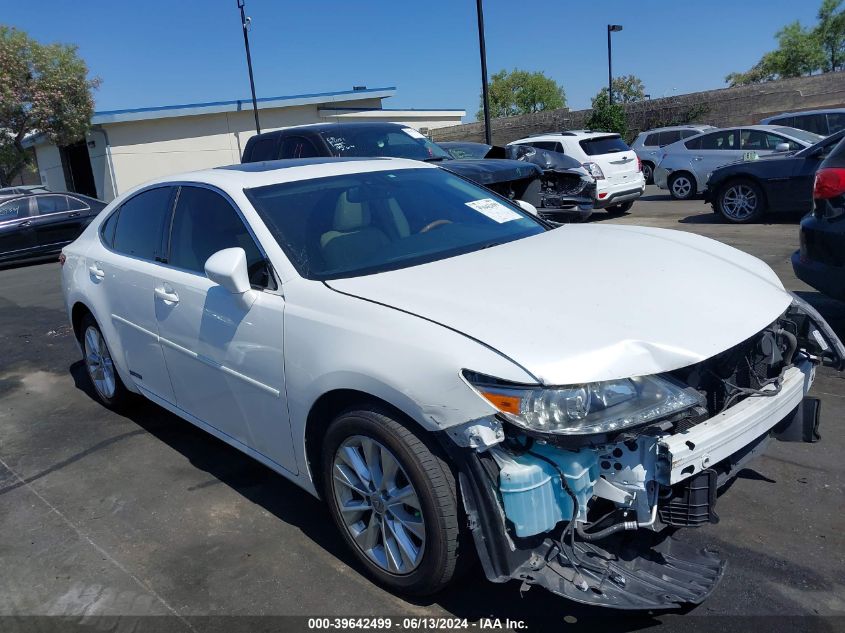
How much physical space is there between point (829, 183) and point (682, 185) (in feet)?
35.5

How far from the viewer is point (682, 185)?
595 inches

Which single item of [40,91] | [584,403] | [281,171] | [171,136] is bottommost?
[584,403]

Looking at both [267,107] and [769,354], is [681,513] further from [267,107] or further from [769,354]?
[267,107]

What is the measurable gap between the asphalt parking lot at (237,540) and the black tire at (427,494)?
0.23 metres

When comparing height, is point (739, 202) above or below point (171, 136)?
below

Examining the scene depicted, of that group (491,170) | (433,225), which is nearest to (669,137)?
(491,170)

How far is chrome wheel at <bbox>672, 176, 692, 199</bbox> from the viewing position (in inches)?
590

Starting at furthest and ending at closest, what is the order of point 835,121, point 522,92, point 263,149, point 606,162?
Answer: 1. point 522,92
2. point 835,121
3. point 606,162
4. point 263,149

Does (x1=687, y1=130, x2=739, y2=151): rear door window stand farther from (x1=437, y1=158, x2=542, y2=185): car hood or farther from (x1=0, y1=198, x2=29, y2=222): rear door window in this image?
(x1=0, y1=198, x2=29, y2=222): rear door window

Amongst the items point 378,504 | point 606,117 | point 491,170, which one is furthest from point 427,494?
point 606,117

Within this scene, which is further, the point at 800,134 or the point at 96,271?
the point at 800,134

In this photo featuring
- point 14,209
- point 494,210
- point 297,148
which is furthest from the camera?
point 14,209

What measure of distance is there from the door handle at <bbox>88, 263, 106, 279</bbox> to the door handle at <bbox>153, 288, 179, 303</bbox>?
2.86 ft

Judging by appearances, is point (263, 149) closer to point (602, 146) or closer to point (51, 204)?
point (602, 146)
